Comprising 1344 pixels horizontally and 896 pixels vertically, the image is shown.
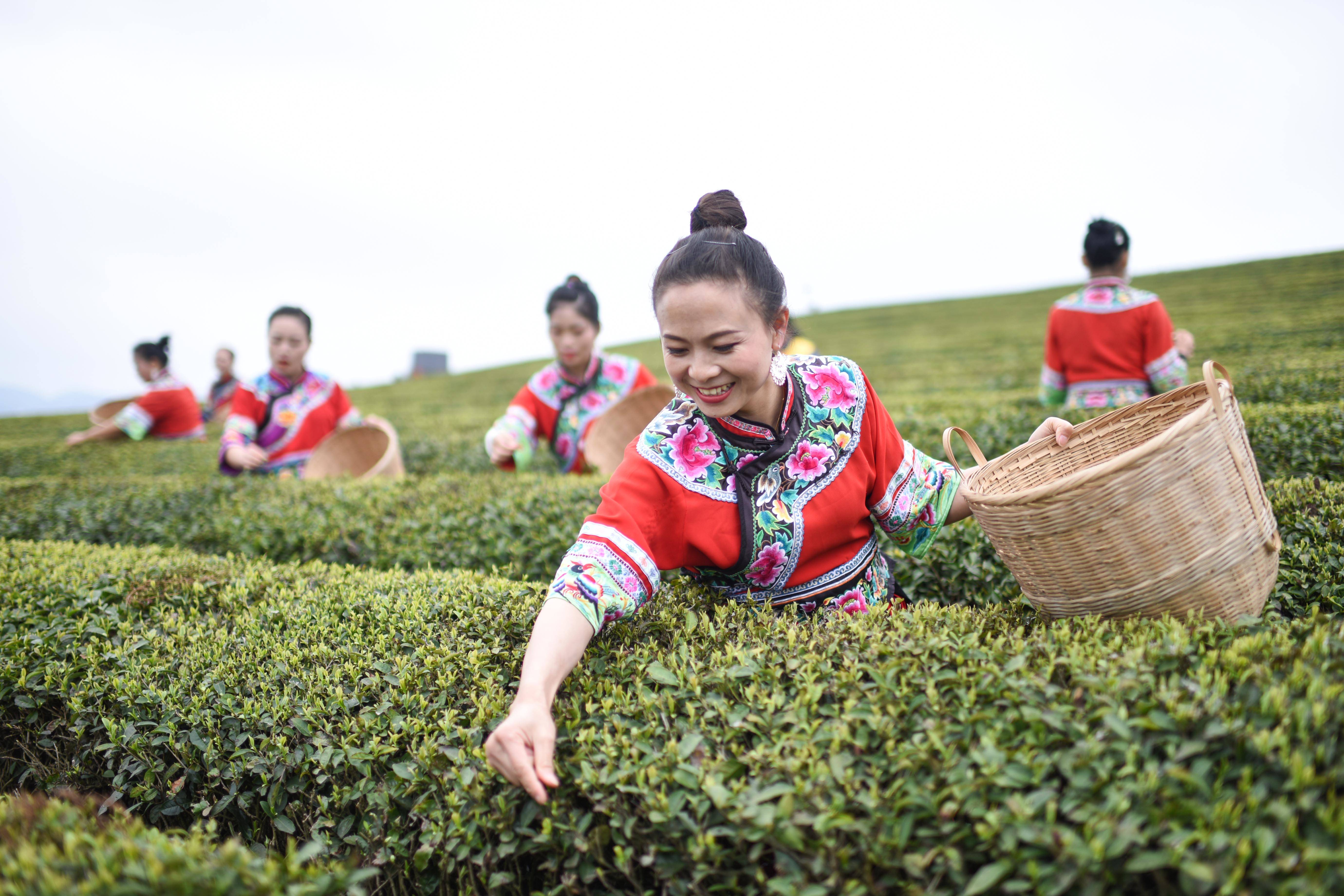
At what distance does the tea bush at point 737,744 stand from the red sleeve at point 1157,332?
11.6 feet

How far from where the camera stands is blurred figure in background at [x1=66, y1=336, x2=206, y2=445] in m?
9.71

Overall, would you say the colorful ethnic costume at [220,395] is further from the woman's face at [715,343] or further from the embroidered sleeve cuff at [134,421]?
the woman's face at [715,343]

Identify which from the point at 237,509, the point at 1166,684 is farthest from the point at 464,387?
the point at 1166,684

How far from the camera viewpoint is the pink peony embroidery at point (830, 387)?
236cm

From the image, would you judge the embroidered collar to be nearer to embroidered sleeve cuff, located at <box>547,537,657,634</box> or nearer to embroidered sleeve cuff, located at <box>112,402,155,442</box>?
embroidered sleeve cuff, located at <box>547,537,657,634</box>

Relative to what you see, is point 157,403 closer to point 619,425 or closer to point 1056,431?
point 619,425

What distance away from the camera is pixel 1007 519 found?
200 centimetres

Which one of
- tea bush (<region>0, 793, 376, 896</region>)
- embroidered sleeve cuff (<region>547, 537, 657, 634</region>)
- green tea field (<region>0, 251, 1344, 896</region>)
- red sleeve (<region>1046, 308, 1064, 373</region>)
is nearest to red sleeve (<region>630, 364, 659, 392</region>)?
green tea field (<region>0, 251, 1344, 896</region>)

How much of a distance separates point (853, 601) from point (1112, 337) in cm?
370

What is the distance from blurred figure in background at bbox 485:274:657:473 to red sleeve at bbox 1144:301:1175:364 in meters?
3.13

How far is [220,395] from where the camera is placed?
49.3ft

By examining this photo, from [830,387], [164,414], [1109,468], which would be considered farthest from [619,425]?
[164,414]

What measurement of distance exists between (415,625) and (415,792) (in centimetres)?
73

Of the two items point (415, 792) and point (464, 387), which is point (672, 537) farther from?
point (464, 387)
